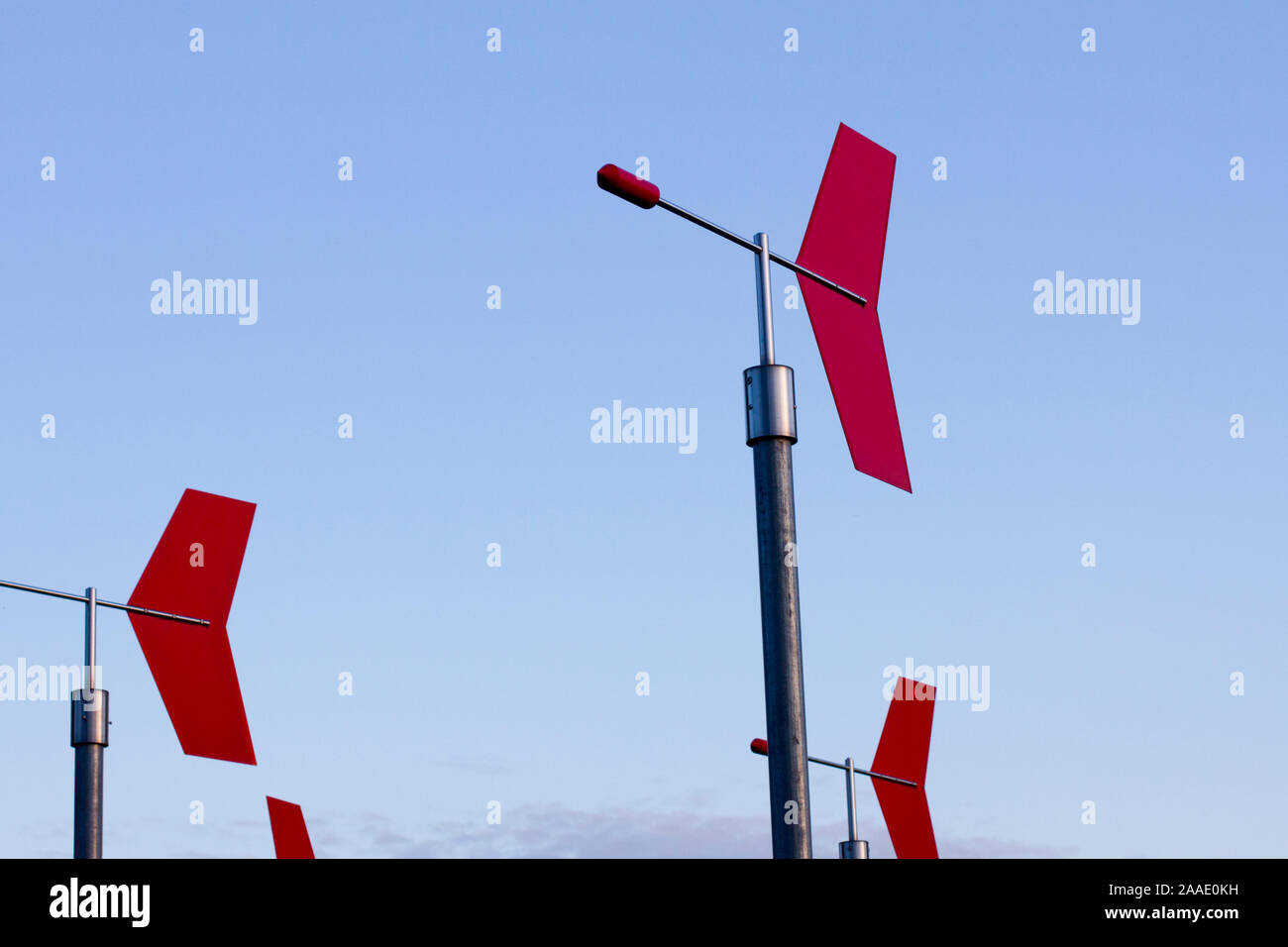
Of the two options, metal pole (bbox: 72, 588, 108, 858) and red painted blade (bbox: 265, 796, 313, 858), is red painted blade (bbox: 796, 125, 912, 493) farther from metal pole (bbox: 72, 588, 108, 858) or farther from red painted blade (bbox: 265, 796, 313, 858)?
red painted blade (bbox: 265, 796, 313, 858)

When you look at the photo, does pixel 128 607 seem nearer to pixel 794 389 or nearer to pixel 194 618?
pixel 194 618

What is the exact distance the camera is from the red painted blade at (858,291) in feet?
35.4

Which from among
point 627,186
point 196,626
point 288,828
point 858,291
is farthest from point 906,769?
point 627,186

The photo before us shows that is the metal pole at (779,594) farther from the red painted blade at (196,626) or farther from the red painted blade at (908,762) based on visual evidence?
the red painted blade at (908,762)

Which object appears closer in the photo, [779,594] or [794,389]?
[779,594]

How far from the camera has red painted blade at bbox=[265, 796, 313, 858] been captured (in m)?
22.0

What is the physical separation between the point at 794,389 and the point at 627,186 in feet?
5.69

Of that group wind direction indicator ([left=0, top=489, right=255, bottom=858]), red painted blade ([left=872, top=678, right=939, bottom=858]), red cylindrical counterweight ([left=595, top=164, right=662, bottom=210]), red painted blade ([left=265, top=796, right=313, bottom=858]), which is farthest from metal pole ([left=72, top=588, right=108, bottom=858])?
red painted blade ([left=872, top=678, right=939, bottom=858])

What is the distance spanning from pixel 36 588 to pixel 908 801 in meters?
15.1

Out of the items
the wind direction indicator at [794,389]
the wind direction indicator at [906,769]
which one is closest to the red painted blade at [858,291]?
the wind direction indicator at [794,389]

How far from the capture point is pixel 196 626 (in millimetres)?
17672

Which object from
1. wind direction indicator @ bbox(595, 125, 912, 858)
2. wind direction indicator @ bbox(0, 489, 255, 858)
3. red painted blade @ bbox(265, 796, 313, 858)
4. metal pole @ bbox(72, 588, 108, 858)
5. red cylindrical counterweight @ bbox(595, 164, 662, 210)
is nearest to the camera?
wind direction indicator @ bbox(595, 125, 912, 858)
